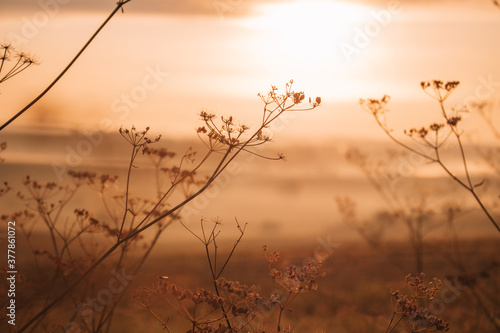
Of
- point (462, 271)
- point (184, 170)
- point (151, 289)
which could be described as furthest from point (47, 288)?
point (462, 271)

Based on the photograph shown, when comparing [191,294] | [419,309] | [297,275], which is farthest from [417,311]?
[191,294]

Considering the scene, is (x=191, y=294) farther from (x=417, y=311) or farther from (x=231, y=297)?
(x=417, y=311)

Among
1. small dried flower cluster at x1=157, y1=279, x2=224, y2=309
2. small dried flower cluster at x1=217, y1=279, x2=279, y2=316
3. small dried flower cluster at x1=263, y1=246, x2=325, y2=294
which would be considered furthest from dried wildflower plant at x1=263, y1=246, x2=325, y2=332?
small dried flower cluster at x1=157, y1=279, x2=224, y2=309

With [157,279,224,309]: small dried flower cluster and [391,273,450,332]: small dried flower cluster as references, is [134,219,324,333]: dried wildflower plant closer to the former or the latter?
[157,279,224,309]: small dried flower cluster

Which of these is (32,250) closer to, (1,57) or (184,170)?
(184,170)

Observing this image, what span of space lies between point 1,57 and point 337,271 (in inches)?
172

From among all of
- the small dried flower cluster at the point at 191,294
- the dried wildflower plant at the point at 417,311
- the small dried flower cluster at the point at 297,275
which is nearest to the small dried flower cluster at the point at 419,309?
the dried wildflower plant at the point at 417,311

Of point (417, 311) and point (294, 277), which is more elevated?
point (294, 277)

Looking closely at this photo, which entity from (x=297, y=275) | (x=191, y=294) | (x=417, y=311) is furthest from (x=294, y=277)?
(x=417, y=311)

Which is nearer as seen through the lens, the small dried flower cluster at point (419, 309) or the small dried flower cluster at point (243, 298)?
the small dried flower cluster at point (243, 298)

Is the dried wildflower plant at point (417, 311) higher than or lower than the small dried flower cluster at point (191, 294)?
lower

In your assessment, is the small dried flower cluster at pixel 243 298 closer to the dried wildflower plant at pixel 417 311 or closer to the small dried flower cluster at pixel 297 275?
the small dried flower cluster at pixel 297 275

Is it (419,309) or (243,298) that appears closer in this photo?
(243,298)

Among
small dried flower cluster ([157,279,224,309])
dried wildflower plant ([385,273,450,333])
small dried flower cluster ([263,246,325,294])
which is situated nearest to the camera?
small dried flower cluster ([157,279,224,309])
